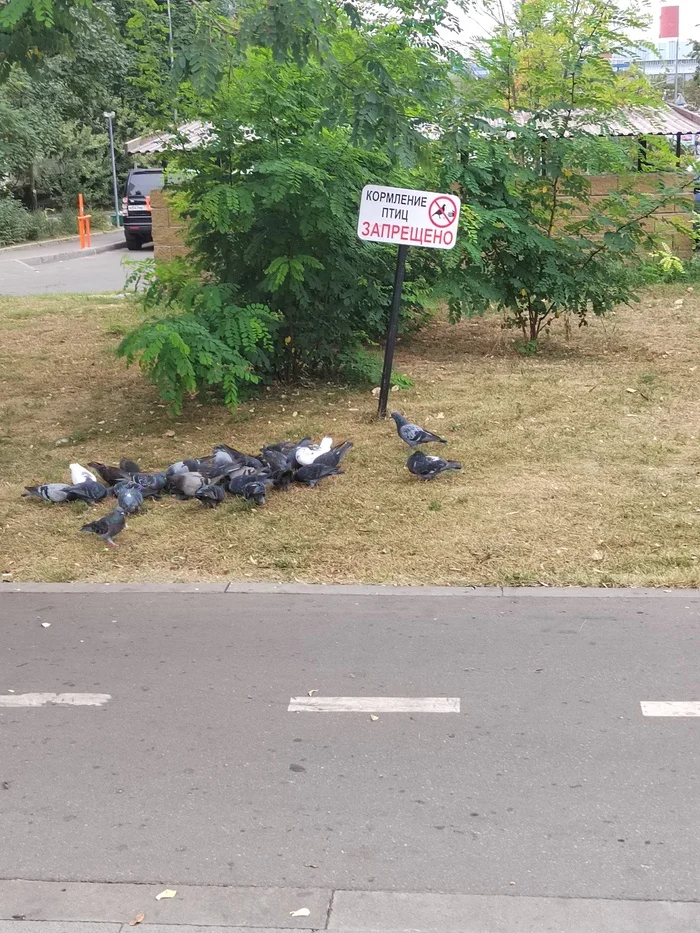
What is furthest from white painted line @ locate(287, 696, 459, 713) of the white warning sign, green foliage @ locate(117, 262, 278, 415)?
the white warning sign

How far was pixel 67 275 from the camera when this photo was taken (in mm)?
22047

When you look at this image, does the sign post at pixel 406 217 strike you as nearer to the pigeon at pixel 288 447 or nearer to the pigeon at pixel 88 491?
the pigeon at pixel 288 447

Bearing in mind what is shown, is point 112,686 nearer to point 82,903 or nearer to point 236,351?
point 82,903

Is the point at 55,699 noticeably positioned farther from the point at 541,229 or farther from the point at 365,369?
the point at 541,229

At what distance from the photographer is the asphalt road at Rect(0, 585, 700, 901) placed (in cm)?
342

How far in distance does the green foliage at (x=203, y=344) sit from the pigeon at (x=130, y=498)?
62.3 inches

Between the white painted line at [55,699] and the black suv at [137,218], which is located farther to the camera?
the black suv at [137,218]

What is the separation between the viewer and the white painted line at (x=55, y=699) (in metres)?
4.52

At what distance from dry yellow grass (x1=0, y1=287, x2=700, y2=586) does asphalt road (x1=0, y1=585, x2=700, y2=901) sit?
0.47 metres

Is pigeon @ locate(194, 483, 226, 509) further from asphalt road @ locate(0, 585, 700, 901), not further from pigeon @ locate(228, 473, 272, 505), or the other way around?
asphalt road @ locate(0, 585, 700, 901)

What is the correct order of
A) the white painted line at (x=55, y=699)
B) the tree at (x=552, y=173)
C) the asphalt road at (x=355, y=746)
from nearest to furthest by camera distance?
the asphalt road at (x=355, y=746) < the white painted line at (x=55, y=699) < the tree at (x=552, y=173)

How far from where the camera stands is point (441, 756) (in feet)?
13.2

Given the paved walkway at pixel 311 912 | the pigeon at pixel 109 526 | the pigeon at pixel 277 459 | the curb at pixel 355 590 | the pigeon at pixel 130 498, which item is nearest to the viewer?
the paved walkway at pixel 311 912

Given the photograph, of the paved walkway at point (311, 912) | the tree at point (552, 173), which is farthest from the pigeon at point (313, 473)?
the paved walkway at point (311, 912)
